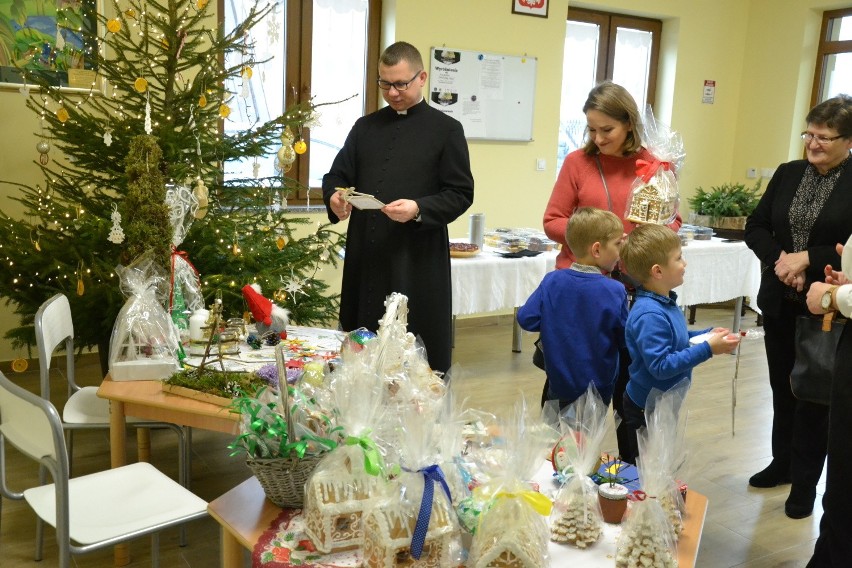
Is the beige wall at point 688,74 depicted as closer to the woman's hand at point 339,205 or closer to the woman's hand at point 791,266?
the woman's hand at point 339,205

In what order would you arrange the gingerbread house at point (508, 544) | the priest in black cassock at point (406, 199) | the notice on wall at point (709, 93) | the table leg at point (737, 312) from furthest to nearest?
1. the notice on wall at point (709, 93)
2. the table leg at point (737, 312)
3. the priest in black cassock at point (406, 199)
4. the gingerbread house at point (508, 544)

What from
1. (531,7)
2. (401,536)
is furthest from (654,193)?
(531,7)

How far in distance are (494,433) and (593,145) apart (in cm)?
133

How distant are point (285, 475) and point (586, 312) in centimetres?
120

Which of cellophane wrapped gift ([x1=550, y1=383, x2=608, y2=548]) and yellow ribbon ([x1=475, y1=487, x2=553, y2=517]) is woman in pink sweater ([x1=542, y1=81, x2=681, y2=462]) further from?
yellow ribbon ([x1=475, y1=487, x2=553, y2=517])

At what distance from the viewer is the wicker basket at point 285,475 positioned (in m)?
1.47

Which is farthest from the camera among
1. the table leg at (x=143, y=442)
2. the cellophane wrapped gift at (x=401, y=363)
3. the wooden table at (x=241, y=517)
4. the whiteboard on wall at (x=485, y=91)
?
the whiteboard on wall at (x=485, y=91)

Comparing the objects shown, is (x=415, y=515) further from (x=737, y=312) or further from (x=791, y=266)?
(x=737, y=312)

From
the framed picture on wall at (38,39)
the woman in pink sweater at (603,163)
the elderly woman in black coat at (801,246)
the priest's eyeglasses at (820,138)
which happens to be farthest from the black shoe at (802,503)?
the framed picture on wall at (38,39)

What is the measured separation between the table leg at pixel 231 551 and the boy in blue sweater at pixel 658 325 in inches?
47.1

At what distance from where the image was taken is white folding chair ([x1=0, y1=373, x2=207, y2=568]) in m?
1.72

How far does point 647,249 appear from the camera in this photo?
2219mm

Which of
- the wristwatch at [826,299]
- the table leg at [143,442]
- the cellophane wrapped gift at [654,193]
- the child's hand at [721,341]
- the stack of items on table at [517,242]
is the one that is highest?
the cellophane wrapped gift at [654,193]

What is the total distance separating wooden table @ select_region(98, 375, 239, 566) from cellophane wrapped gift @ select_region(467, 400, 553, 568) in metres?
0.85
